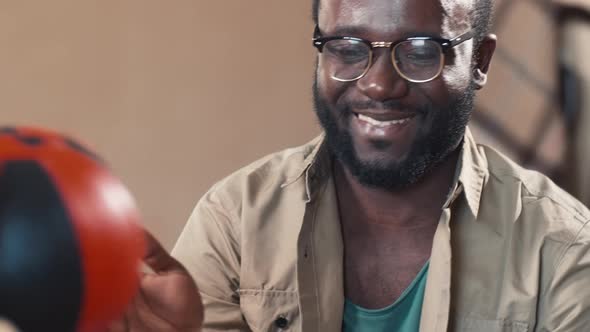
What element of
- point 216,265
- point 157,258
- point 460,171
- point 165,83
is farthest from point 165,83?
point 157,258

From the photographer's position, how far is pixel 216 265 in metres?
1.53

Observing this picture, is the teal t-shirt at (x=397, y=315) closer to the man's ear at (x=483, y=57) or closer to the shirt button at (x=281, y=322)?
the shirt button at (x=281, y=322)

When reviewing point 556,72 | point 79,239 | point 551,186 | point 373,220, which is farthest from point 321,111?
point 556,72

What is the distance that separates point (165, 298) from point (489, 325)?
1.96 feet

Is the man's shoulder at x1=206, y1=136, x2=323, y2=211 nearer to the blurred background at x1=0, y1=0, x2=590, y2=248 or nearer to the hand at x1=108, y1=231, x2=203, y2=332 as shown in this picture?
the hand at x1=108, y1=231, x2=203, y2=332

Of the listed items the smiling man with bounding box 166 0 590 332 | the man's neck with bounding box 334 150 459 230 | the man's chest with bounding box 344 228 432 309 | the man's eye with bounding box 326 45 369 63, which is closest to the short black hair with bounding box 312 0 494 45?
the smiling man with bounding box 166 0 590 332

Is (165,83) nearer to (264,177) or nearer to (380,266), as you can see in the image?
(264,177)

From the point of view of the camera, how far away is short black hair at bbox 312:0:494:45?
1595 millimetres

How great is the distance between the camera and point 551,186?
5.18 feet

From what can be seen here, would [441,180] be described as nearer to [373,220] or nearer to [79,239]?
[373,220]

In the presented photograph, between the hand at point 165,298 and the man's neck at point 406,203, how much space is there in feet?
1.83

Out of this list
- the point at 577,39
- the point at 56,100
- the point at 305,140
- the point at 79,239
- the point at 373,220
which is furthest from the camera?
the point at 577,39

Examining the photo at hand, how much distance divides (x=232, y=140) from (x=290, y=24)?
0.34 meters

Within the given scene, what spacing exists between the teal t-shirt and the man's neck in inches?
4.2
